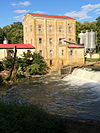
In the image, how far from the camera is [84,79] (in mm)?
20516

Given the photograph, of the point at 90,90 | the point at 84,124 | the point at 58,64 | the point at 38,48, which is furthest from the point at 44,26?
the point at 84,124

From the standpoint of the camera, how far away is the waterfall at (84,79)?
58.7 feet

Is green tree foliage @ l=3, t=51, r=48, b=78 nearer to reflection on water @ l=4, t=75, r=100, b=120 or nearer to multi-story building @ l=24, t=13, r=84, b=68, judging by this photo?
multi-story building @ l=24, t=13, r=84, b=68

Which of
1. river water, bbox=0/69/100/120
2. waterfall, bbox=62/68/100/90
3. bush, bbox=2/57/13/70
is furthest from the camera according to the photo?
bush, bbox=2/57/13/70

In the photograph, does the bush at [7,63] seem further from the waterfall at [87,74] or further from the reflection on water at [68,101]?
the waterfall at [87,74]

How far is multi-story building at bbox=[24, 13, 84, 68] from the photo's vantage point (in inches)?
1156

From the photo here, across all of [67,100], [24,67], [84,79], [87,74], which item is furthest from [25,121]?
[24,67]

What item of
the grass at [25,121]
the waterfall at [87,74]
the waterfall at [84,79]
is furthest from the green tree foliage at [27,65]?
the grass at [25,121]

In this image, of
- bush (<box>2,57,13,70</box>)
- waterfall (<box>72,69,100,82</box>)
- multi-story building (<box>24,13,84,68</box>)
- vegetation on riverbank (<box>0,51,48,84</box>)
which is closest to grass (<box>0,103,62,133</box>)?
waterfall (<box>72,69,100,82</box>)

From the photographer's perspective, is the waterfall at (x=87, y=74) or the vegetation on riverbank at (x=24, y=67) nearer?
the waterfall at (x=87, y=74)

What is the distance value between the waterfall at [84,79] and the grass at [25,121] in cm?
1139

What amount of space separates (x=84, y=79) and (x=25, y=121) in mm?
15777

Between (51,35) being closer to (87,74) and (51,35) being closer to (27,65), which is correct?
(27,65)

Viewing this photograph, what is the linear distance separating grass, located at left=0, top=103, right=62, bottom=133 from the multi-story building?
76.1ft
